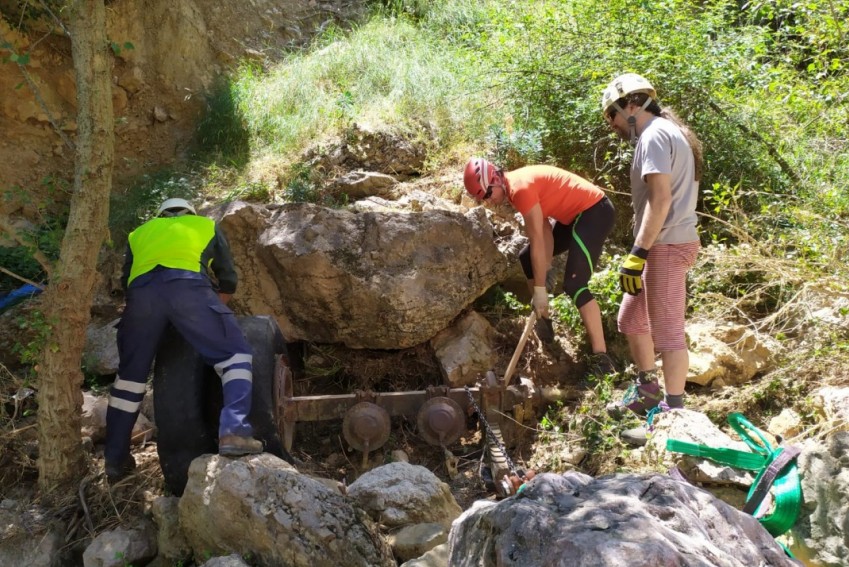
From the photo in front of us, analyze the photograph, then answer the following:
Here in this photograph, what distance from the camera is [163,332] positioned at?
3.27 metres

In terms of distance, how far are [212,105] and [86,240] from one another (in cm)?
444

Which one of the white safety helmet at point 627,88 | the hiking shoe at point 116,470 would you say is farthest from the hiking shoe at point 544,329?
the hiking shoe at point 116,470

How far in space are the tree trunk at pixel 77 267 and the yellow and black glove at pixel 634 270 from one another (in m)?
2.53

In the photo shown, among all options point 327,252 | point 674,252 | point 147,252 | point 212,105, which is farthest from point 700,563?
point 212,105

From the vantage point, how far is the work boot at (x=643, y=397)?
368 centimetres

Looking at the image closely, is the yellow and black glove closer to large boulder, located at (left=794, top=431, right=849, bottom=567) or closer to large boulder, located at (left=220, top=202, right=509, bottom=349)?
large boulder, located at (left=794, top=431, right=849, bottom=567)

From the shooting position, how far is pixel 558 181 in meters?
4.21

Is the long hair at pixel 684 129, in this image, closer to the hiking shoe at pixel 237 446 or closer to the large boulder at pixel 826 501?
the large boulder at pixel 826 501

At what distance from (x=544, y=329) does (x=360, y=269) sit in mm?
1272

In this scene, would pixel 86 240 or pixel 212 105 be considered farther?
pixel 212 105

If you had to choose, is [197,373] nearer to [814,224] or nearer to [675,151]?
[675,151]

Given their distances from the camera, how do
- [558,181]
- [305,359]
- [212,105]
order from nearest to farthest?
[558,181]
[305,359]
[212,105]

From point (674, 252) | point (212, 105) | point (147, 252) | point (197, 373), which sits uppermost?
point (212, 105)

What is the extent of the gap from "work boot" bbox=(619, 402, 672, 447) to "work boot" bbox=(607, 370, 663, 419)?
97 millimetres
